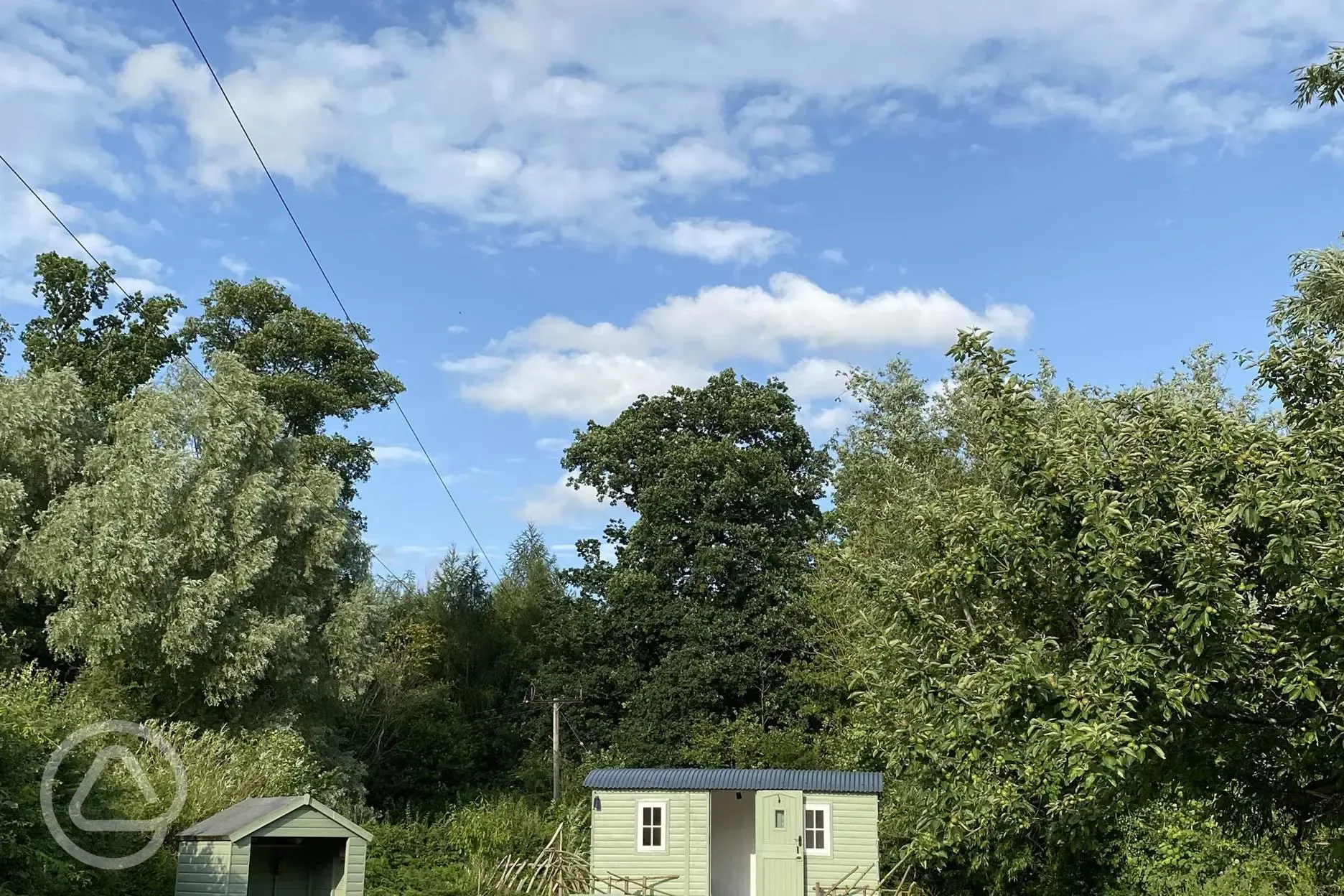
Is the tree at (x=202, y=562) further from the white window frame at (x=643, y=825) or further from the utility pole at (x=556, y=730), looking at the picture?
the white window frame at (x=643, y=825)

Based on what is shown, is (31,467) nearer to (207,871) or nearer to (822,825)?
(207,871)

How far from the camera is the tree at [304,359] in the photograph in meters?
29.7

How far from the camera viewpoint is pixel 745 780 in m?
20.6

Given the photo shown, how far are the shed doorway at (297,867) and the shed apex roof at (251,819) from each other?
761mm

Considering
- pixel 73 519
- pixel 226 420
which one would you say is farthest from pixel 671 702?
pixel 73 519

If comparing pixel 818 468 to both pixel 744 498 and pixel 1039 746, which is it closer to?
pixel 744 498

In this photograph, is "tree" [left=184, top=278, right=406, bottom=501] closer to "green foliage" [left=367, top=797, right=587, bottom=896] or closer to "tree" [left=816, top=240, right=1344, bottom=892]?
"green foliage" [left=367, top=797, right=587, bottom=896]

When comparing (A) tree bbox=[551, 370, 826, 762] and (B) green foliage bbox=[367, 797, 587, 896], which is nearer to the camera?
(B) green foliage bbox=[367, 797, 587, 896]

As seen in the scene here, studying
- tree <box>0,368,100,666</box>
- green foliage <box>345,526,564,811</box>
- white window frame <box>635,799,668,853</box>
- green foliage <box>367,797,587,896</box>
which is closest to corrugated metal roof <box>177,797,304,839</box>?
green foliage <box>367,797,587,896</box>

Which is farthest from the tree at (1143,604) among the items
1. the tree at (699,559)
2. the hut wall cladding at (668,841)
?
the tree at (699,559)

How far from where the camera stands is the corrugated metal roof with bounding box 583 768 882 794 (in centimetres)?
2039

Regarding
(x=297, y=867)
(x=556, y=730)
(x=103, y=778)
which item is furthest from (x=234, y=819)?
(x=556, y=730)

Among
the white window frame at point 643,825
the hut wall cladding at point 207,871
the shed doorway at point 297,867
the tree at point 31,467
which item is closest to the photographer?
the hut wall cladding at point 207,871

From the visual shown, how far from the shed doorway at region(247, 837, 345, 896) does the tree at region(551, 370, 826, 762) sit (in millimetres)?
14302
